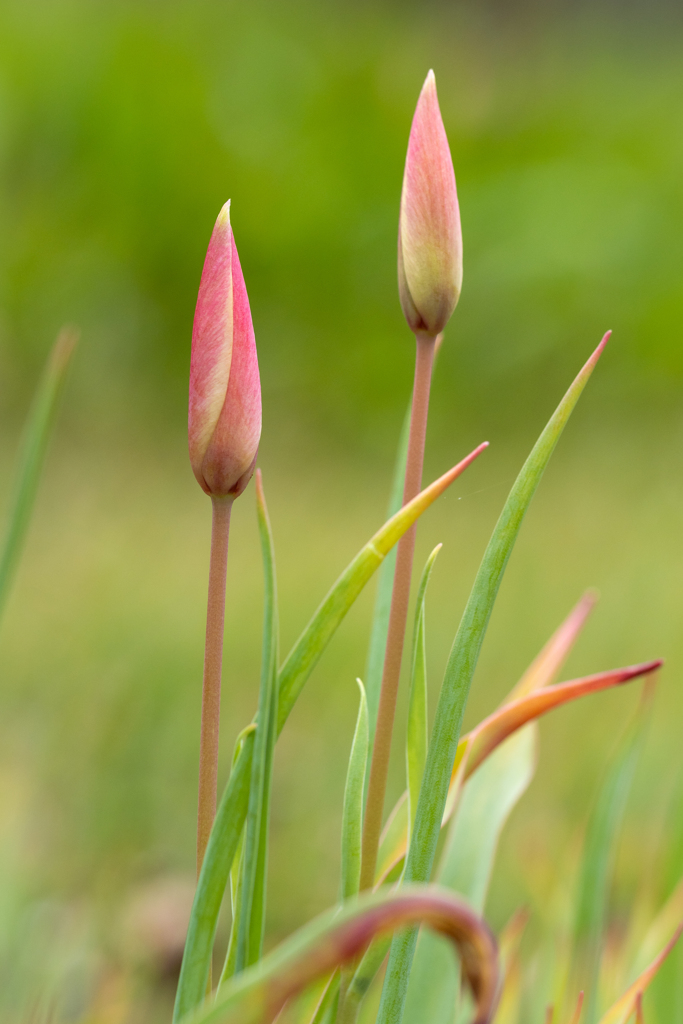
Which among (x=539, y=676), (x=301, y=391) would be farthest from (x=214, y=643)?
(x=301, y=391)

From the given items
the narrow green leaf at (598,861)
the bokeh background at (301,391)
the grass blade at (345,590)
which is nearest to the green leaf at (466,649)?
the grass blade at (345,590)

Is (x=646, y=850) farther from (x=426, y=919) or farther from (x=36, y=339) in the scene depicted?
(x=36, y=339)

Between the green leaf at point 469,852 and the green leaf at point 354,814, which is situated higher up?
the green leaf at point 354,814

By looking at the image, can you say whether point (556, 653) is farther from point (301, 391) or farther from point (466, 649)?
point (301, 391)

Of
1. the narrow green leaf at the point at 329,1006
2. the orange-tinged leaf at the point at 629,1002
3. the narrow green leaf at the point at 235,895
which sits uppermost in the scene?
the narrow green leaf at the point at 235,895

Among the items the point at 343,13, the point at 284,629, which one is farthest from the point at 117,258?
the point at 343,13

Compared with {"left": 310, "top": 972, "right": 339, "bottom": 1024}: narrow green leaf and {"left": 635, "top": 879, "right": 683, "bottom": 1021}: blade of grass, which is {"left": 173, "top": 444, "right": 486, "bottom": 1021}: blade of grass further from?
{"left": 635, "top": 879, "right": 683, "bottom": 1021}: blade of grass

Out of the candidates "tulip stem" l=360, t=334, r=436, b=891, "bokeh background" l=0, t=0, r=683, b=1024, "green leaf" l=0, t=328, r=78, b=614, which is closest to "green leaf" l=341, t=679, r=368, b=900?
"tulip stem" l=360, t=334, r=436, b=891

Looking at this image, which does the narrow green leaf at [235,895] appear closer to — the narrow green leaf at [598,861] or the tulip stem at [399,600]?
the tulip stem at [399,600]

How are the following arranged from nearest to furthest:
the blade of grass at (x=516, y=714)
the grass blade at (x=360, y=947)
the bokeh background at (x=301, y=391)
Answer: the grass blade at (x=360, y=947), the blade of grass at (x=516, y=714), the bokeh background at (x=301, y=391)
